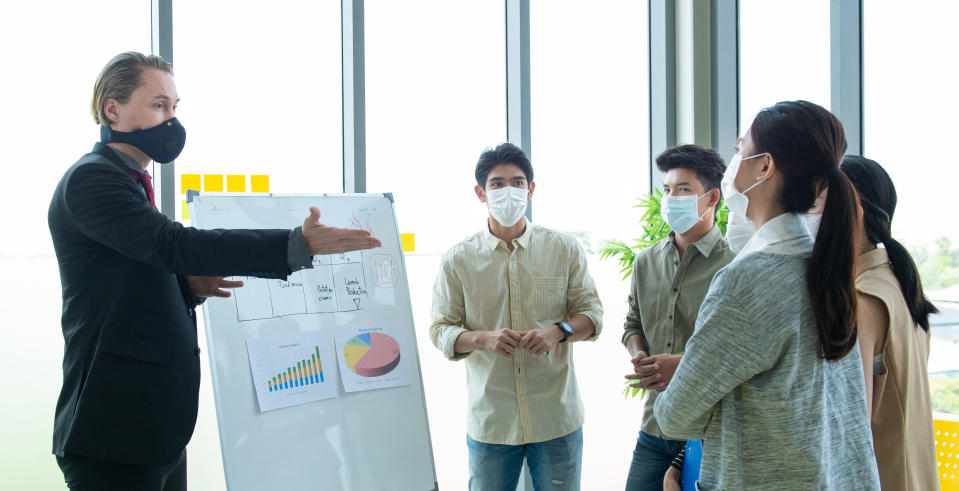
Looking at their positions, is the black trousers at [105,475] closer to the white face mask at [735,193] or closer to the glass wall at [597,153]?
the white face mask at [735,193]

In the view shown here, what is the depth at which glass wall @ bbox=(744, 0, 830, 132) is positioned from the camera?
345 cm

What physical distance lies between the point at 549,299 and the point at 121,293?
1.37 metres

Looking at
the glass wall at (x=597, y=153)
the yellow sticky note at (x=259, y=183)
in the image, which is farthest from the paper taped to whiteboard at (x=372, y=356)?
the glass wall at (x=597, y=153)

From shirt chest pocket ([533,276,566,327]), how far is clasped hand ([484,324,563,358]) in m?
0.17

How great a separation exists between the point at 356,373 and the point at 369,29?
1.82 metres

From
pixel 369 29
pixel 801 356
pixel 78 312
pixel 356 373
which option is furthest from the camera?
pixel 369 29

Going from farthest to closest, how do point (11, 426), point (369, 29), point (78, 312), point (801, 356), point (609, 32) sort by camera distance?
point (609, 32) → point (369, 29) → point (11, 426) → point (78, 312) → point (801, 356)

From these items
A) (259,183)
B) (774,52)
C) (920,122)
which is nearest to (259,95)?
(259,183)

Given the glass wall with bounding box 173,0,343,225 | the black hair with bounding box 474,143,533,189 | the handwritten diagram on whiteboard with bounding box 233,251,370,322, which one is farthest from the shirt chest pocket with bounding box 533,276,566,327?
the glass wall with bounding box 173,0,343,225

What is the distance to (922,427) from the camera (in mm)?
1325

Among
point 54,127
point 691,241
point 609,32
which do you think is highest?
point 609,32

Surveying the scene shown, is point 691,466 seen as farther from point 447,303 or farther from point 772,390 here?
point 447,303

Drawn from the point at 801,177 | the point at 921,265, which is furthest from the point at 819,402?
the point at 921,265

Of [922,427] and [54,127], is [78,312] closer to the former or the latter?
[54,127]
